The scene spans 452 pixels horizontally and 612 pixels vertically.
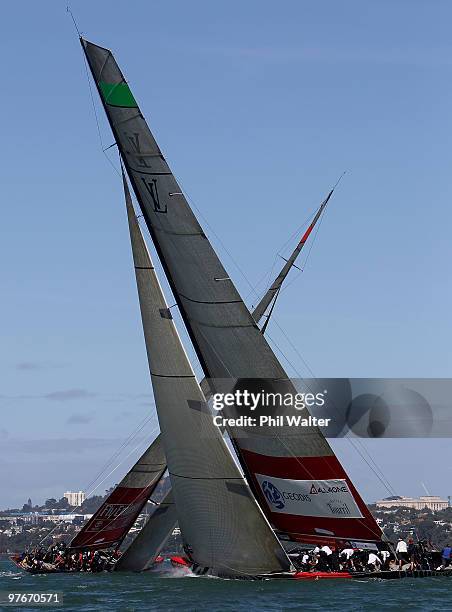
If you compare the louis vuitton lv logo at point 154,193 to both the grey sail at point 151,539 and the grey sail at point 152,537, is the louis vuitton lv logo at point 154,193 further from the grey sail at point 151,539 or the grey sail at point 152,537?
the grey sail at point 152,537

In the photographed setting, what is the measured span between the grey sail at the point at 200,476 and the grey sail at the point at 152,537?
8048 mm

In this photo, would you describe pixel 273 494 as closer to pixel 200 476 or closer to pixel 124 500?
pixel 200 476

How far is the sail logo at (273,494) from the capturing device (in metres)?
38.3

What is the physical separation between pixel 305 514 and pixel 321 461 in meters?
1.73

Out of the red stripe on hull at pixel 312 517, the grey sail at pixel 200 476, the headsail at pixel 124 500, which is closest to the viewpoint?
the grey sail at pixel 200 476

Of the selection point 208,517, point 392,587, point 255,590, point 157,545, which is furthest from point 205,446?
point 157,545

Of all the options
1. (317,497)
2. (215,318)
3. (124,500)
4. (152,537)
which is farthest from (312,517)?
(124,500)

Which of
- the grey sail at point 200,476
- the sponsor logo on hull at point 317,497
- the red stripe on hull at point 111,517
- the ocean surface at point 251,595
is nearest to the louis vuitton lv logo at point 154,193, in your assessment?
the grey sail at point 200,476

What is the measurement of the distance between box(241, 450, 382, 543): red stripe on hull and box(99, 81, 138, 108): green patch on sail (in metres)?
10.9

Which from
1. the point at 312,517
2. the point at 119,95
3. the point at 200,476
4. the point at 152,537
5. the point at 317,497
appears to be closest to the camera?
the point at 200,476

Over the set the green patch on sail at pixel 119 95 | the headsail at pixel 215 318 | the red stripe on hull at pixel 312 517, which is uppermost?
the green patch on sail at pixel 119 95

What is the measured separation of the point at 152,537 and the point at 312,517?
30.1 ft

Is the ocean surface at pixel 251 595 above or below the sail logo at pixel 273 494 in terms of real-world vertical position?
below

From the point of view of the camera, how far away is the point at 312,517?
125 feet
